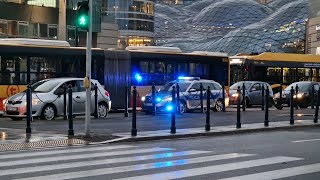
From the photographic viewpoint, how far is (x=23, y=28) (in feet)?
139

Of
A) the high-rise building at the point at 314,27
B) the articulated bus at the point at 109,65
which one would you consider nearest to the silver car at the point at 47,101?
the articulated bus at the point at 109,65

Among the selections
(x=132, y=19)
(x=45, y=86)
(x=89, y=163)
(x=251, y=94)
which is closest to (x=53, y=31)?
(x=251, y=94)

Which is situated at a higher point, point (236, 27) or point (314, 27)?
point (236, 27)

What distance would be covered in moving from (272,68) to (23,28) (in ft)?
65.6

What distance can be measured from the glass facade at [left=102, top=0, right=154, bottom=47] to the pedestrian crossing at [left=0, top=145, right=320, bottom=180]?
111334 mm

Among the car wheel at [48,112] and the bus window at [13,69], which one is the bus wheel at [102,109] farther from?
the bus window at [13,69]

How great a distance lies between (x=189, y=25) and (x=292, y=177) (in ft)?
527

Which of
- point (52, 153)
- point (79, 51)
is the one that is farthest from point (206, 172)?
point (79, 51)

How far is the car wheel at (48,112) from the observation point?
20453 mm

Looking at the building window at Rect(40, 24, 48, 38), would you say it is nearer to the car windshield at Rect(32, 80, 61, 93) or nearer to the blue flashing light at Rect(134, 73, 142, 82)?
the blue flashing light at Rect(134, 73, 142, 82)

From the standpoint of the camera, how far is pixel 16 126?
1769 centimetres

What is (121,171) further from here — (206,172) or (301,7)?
(301,7)

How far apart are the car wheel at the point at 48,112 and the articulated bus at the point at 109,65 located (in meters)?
3.88

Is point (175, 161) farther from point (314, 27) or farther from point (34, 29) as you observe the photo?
point (314, 27)
